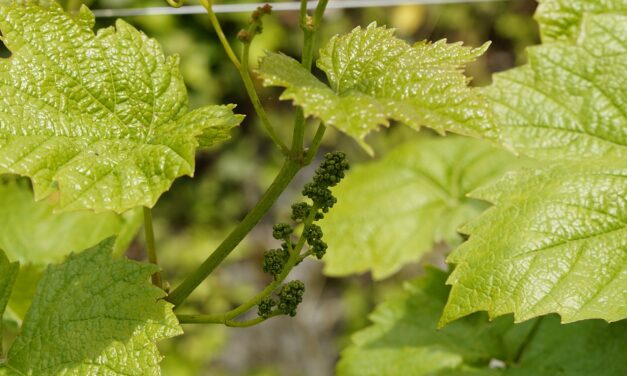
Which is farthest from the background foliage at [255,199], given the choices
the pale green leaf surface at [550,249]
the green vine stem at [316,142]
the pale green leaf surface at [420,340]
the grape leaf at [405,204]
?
the green vine stem at [316,142]

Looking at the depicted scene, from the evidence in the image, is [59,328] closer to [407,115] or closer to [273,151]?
[407,115]

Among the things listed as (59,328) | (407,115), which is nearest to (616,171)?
(407,115)

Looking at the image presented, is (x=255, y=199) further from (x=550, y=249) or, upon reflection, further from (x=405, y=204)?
(x=550, y=249)

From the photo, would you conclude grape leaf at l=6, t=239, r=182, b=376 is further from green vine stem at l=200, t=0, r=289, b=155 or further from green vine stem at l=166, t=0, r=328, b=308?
green vine stem at l=200, t=0, r=289, b=155

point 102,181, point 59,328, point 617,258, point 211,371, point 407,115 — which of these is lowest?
point 211,371

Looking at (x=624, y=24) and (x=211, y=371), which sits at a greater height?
(x=624, y=24)

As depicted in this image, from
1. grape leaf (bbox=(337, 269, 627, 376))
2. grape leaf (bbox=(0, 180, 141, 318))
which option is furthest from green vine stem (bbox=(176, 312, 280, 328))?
grape leaf (bbox=(337, 269, 627, 376))

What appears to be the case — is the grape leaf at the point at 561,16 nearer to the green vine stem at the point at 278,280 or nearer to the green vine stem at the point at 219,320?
the green vine stem at the point at 278,280
